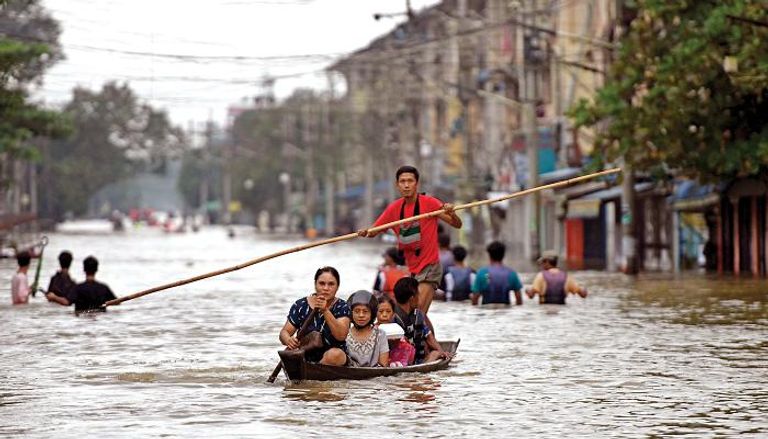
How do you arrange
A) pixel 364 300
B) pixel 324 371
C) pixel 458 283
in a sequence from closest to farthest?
pixel 324 371, pixel 364 300, pixel 458 283

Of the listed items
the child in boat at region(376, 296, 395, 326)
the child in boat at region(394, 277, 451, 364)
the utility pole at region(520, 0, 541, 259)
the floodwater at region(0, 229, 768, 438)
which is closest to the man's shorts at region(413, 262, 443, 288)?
the floodwater at region(0, 229, 768, 438)

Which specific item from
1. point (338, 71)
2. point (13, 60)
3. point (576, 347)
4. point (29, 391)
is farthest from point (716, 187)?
point (338, 71)

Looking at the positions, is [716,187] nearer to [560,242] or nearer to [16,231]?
[560,242]

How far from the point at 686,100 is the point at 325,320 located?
81.2ft

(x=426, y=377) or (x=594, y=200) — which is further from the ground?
(x=594, y=200)

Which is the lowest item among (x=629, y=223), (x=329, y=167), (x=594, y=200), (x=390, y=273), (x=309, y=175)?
(x=390, y=273)

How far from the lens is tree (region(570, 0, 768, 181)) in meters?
39.2

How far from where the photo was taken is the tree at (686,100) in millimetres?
39219

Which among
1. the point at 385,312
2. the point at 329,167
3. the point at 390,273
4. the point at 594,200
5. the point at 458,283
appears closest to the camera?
the point at 385,312

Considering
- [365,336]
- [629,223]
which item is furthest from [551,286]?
[629,223]

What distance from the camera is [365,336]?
16703 mm

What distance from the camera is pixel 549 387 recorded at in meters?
16.2

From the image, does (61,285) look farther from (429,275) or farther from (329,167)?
(329,167)

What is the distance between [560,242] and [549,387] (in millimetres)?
49765
